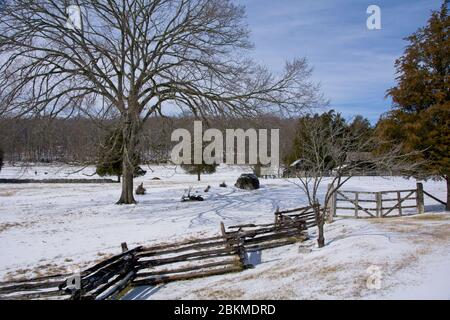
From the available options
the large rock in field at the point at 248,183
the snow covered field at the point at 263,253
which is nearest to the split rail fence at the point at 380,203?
the snow covered field at the point at 263,253

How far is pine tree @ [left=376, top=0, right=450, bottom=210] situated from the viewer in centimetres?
1549

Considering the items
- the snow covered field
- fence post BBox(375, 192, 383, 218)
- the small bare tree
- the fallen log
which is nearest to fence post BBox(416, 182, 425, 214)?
the snow covered field

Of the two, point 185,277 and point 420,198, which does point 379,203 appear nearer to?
point 420,198

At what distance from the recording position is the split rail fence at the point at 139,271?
24.9ft

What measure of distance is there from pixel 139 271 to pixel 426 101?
13.9m

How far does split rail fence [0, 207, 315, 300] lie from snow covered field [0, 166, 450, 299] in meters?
0.42

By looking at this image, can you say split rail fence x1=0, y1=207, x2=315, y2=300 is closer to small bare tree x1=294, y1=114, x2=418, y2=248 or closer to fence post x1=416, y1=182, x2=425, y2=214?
small bare tree x1=294, y1=114, x2=418, y2=248

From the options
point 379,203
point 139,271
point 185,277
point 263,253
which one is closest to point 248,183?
point 379,203

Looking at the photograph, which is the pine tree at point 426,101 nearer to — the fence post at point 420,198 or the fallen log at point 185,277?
the fence post at point 420,198

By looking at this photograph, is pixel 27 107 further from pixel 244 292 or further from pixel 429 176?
pixel 429 176

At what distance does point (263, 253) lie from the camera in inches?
452

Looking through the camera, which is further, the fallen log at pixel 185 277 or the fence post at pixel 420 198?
the fence post at pixel 420 198

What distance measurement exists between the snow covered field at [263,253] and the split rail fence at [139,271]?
424 millimetres
